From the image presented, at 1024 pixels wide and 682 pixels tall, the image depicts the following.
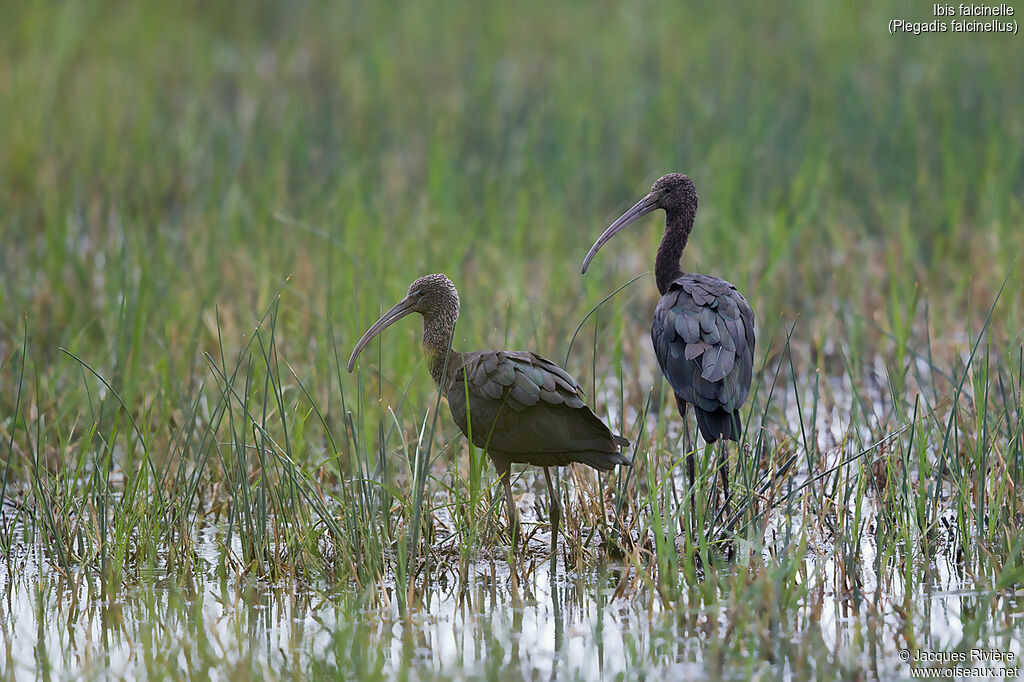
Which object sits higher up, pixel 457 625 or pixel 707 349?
pixel 707 349

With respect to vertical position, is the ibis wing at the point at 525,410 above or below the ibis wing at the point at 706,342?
below

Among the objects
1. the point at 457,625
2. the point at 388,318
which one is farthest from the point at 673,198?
the point at 457,625

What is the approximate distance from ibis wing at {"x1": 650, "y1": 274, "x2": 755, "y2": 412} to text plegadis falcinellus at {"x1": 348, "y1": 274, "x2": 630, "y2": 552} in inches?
13.0

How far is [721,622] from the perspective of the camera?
353cm

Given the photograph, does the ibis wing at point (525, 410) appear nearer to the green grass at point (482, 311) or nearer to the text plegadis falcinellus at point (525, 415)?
the text plegadis falcinellus at point (525, 415)

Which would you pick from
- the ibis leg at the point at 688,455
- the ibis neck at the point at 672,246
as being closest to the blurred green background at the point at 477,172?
the ibis neck at the point at 672,246

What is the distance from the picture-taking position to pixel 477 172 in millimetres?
8188

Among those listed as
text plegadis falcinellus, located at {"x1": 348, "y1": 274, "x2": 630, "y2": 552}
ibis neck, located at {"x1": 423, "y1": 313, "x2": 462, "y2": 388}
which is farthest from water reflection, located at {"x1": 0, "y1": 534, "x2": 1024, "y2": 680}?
ibis neck, located at {"x1": 423, "y1": 313, "x2": 462, "y2": 388}

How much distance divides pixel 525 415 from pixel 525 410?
0.05 ft

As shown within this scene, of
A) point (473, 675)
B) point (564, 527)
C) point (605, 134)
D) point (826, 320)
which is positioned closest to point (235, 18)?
point (605, 134)

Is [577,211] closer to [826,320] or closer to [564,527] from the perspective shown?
[826,320]

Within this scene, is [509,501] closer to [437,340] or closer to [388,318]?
[437,340]

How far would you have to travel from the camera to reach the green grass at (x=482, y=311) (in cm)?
371

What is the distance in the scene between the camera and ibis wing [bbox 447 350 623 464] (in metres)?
3.84
